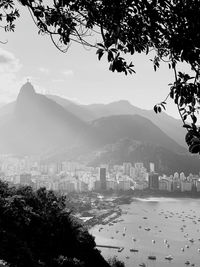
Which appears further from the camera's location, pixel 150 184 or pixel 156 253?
pixel 150 184

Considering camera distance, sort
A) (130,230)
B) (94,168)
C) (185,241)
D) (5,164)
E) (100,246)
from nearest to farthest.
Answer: (100,246) < (185,241) < (130,230) < (94,168) < (5,164)

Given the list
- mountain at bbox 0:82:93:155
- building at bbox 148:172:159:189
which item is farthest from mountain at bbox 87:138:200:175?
mountain at bbox 0:82:93:155

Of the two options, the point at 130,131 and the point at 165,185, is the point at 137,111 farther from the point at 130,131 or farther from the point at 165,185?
the point at 165,185

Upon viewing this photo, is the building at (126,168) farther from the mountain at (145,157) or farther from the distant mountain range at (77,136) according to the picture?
the distant mountain range at (77,136)

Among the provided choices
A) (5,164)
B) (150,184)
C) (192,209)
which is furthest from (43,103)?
(192,209)

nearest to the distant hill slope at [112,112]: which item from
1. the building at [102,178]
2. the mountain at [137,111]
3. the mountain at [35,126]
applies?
the mountain at [137,111]

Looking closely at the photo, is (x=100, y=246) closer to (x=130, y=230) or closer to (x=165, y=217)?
(x=130, y=230)

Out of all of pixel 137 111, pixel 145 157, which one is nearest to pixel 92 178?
pixel 145 157

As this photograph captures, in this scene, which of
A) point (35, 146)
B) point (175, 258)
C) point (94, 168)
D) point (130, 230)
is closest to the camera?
point (175, 258)
